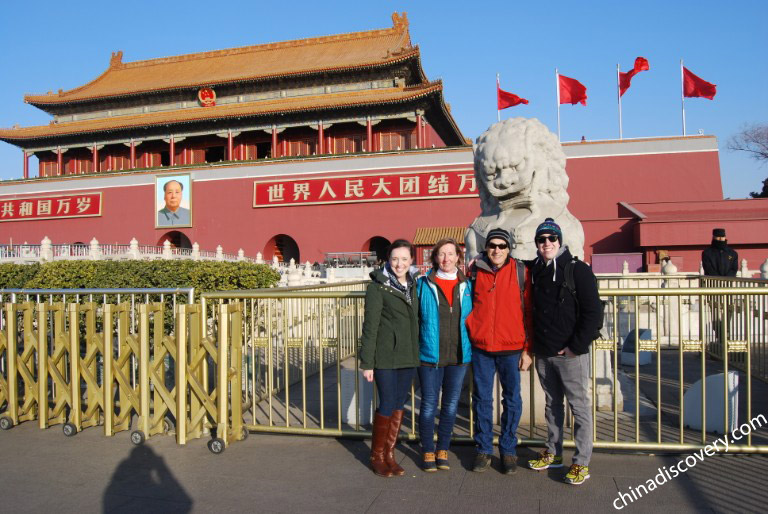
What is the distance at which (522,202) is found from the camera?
459 centimetres

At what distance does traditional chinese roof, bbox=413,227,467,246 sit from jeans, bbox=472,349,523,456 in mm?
15892

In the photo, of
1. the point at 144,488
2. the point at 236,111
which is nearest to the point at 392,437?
the point at 144,488

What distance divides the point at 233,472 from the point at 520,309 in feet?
6.11

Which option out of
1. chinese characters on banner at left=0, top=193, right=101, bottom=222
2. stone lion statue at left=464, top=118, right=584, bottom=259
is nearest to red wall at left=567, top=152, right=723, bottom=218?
stone lion statue at left=464, top=118, right=584, bottom=259

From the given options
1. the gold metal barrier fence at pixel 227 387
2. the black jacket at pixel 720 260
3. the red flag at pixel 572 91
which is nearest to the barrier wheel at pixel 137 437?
the gold metal barrier fence at pixel 227 387

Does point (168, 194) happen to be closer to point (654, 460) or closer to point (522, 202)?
point (522, 202)

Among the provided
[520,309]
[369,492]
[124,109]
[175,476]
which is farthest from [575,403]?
[124,109]

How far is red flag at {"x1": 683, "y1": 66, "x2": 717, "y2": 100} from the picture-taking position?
18.5 metres

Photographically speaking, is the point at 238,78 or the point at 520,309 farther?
the point at 238,78

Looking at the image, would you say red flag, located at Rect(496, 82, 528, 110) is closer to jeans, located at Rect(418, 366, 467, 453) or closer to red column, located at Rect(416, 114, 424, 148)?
red column, located at Rect(416, 114, 424, 148)

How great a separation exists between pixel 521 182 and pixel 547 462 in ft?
6.81

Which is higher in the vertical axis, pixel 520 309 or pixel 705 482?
pixel 520 309

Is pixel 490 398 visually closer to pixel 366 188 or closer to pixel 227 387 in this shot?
pixel 227 387

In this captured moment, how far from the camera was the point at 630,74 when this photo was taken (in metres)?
19.5
